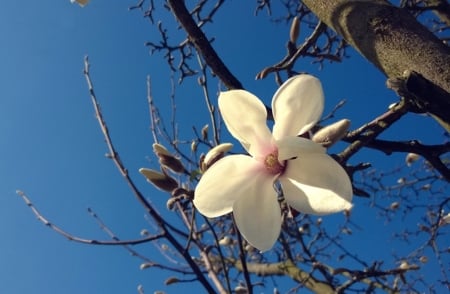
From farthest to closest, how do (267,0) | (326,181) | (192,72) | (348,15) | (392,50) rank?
(267,0), (192,72), (348,15), (392,50), (326,181)

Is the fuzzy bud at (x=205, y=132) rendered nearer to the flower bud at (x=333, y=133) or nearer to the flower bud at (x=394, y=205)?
the flower bud at (x=333, y=133)

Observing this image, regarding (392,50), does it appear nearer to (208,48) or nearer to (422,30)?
(422,30)

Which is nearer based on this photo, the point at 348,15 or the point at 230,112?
the point at 230,112

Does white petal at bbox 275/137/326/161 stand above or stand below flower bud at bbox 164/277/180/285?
below

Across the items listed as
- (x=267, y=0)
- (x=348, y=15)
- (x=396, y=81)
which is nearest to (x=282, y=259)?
(x=267, y=0)

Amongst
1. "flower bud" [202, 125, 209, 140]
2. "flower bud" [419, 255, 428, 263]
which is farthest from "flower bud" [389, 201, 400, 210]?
"flower bud" [202, 125, 209, 140]

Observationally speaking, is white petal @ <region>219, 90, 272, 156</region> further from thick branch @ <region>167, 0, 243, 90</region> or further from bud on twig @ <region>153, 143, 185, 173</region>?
bud on twig @ <region>153, 143, 185, 173</region>

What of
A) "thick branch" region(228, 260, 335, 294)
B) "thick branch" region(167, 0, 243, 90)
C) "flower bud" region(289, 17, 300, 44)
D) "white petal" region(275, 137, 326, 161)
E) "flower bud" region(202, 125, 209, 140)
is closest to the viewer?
"white petal" region(275, 137, 326, 161)
